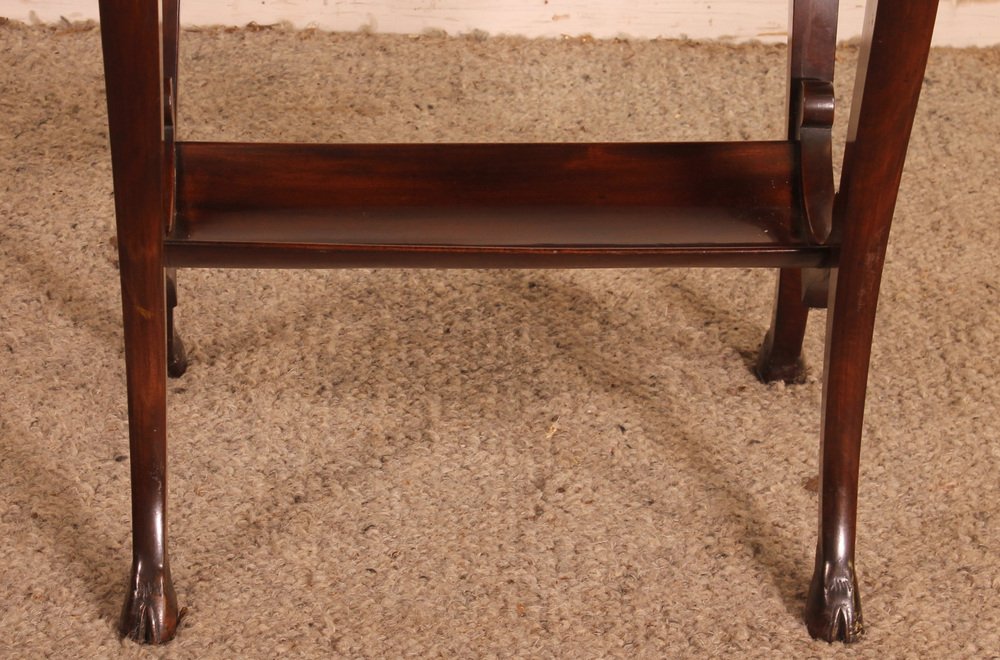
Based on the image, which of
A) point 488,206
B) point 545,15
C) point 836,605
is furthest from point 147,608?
point 545,15

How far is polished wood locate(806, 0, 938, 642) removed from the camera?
96 cm

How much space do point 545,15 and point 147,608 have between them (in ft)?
4.54

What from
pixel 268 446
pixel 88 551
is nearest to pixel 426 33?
pixel 268 446

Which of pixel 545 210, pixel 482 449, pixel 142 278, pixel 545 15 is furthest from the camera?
pixel 545 15

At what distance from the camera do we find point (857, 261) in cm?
106

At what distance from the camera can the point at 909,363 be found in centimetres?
149

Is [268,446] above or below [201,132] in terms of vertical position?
below

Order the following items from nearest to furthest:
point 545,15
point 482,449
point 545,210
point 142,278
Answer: point 142,278 → point 545,210 → point 482,449 → point 545,15

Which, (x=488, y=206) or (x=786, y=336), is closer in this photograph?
(x=488, y=206)

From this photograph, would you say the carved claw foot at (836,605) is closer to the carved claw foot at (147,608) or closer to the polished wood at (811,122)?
the polished wood at (811,122)

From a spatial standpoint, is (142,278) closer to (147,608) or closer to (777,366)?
(147,608)

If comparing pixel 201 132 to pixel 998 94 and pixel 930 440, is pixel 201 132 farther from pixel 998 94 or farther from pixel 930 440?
pixel 998 94

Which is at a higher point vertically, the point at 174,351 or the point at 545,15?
the point at 545,15

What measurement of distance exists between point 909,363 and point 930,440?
14cm
